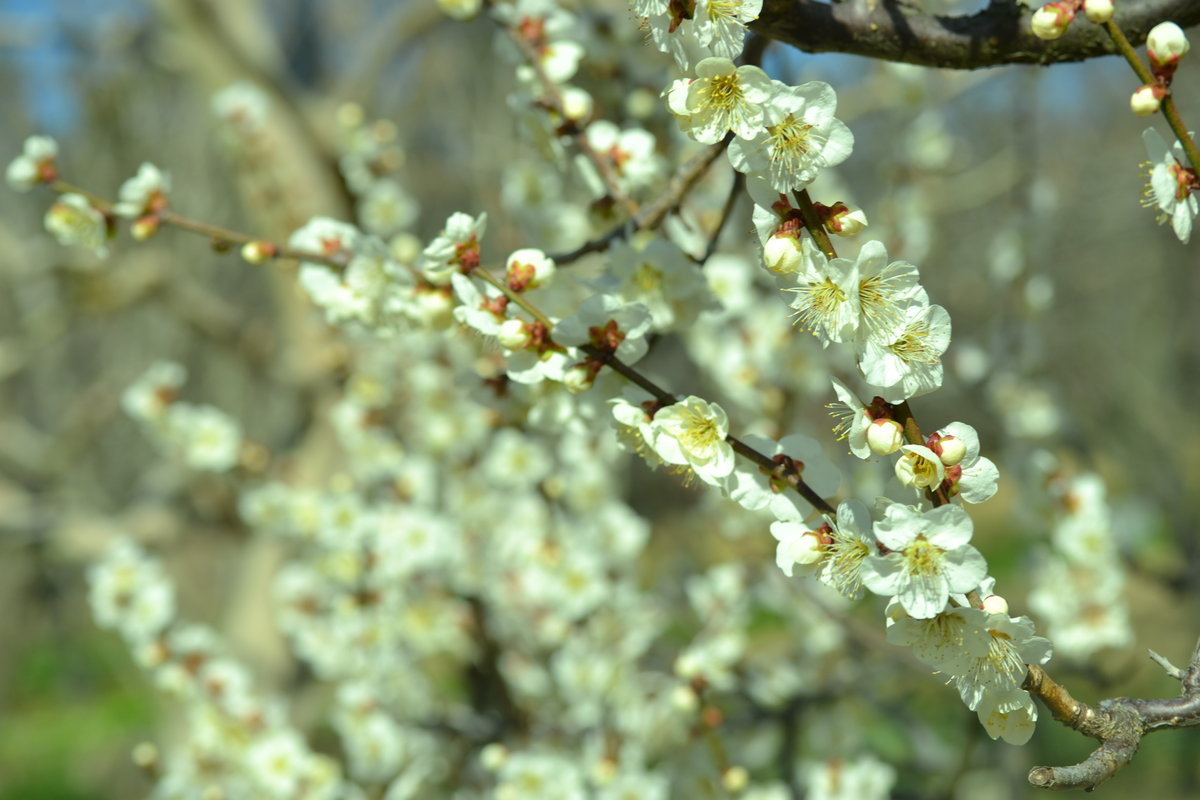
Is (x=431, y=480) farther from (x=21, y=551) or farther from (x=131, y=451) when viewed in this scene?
(x=131, y=451)

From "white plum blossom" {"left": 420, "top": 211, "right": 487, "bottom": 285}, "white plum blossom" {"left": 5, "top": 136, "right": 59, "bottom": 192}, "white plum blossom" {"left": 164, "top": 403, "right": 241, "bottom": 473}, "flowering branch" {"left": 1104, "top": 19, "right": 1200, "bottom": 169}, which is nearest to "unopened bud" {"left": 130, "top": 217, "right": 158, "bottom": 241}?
"white plum blossom" {"left": 5, "top": 136, "right": 59, "bottom": 192}

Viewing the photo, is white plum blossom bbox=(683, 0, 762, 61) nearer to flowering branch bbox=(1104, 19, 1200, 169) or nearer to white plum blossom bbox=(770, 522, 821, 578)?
flowering branch bbox=(1104, 19, 1200, 169)

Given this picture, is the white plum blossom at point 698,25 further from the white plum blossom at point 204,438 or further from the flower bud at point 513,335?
the white plum blossom at point 204,438

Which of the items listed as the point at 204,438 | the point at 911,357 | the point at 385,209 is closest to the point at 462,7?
the point at 911,357

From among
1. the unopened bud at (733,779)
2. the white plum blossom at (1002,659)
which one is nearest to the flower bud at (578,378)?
the white plum blossom at (1002,659)

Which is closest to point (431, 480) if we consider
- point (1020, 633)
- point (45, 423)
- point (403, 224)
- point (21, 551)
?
point (403, 224)

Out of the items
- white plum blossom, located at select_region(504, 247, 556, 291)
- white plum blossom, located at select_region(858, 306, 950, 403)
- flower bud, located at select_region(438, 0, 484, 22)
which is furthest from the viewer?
flower bud, located at select_region(438, 0, 484, 22)

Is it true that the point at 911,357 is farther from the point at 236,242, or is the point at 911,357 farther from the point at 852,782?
the point at 852,782
